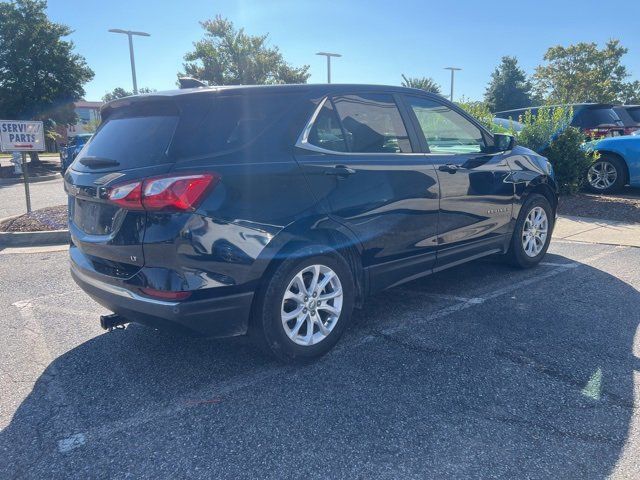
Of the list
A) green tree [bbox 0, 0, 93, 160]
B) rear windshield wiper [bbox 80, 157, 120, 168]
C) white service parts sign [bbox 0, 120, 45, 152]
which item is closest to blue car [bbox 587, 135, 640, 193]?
rear windshield wiper [bbox 80, 157, 120, 168]

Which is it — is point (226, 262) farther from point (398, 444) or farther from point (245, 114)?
point (398, 444)

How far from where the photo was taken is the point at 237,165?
2.97 metres

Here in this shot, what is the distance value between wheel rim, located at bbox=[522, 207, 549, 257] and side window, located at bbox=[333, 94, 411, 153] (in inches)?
79.9

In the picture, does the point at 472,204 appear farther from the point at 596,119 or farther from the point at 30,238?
the point at 596,119

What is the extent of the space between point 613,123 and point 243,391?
12.0 metres

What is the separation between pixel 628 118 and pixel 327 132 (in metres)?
11.7

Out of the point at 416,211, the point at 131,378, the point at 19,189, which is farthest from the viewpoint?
the point at 19,189

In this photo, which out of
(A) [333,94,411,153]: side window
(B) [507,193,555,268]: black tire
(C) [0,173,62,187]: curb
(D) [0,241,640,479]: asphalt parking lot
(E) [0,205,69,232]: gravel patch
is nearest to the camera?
(D) [0,241,640,479]: asphalt parking lot

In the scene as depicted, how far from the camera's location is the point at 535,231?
5.39 meters

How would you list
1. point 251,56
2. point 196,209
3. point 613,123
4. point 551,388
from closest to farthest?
point 196,209 → point 551,388 → point 613,123 → point 251,56

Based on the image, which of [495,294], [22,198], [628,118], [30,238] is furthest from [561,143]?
[22,198]

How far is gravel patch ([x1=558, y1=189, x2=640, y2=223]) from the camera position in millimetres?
8109

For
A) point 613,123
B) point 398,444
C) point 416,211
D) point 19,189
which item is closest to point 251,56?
point 19,189

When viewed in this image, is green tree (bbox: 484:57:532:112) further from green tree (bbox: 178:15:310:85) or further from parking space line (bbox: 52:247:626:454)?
parking space line (bbox: 52:247:626:454)
